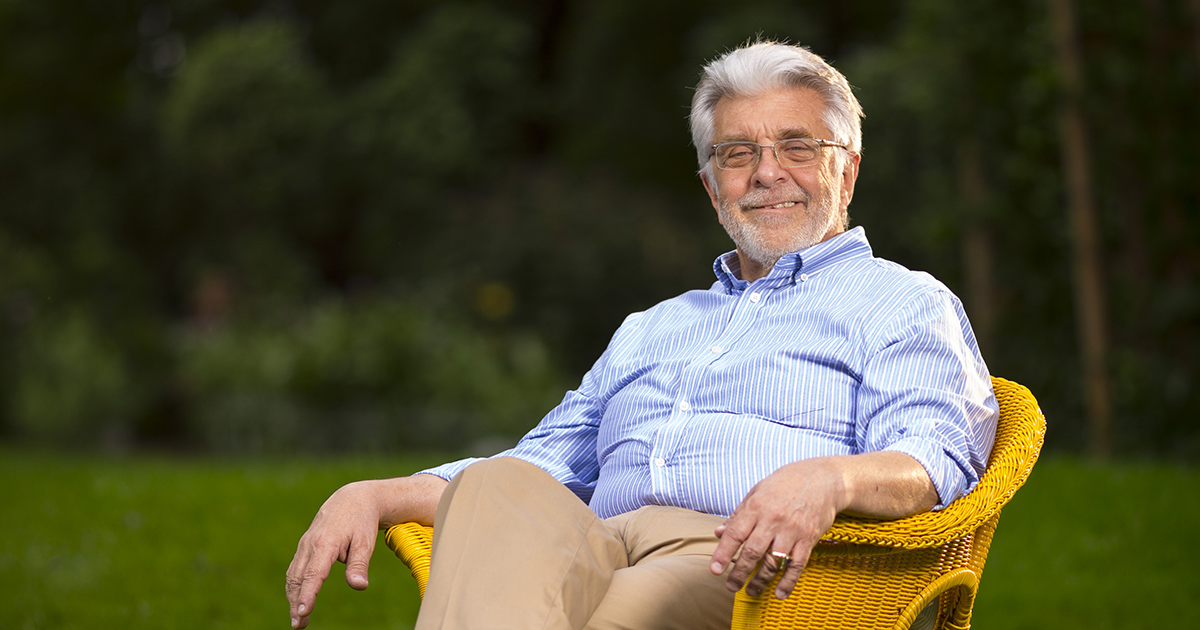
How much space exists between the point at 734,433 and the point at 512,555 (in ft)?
1.72

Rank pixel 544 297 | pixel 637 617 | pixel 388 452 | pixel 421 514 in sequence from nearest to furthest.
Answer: pixel 637 617
pixel 421 514
pixel 388 452
pixel 544 297

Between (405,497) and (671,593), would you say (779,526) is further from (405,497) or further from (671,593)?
(405,497)

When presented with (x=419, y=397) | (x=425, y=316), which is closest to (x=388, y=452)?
(x=419, y=397)

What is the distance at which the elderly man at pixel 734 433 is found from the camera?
1.73m

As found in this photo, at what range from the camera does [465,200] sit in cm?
1305

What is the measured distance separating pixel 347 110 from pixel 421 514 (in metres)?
11.6

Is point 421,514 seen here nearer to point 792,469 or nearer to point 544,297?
point 792,469

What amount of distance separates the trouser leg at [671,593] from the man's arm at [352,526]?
0.46 metres

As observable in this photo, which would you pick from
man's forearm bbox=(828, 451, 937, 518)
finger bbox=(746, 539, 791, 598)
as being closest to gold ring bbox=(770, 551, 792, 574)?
finger bbox=(746, 539, 791, 598)

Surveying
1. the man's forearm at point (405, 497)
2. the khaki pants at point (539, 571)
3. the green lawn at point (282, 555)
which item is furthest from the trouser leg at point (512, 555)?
the green lawn at point (282, 555)

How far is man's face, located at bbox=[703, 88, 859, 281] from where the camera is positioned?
7.61ft

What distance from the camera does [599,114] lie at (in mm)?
13305

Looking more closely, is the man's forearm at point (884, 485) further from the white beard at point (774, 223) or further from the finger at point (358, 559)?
the finger at point (358, 559)

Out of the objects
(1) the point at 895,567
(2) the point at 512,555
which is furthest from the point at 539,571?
(1) the point at 895,567
